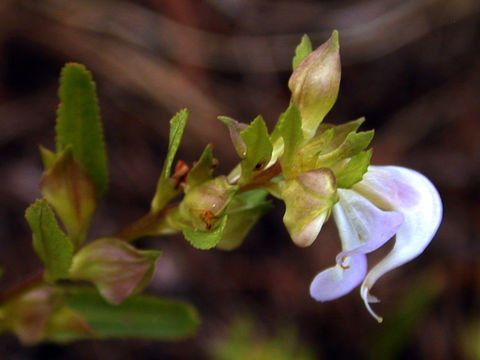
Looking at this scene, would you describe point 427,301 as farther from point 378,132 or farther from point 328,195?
point 328,195

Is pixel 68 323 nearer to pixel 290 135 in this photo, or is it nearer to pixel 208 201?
pixel 208 201

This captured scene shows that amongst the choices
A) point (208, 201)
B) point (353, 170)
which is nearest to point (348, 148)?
point (353, 170)

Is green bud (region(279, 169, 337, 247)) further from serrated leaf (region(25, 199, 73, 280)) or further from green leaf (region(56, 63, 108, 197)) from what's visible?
green leaf (region(56, 63, 108, 197))

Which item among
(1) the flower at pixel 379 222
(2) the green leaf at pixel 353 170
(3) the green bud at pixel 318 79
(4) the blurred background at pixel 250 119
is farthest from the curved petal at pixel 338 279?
(4) the blurred background at pixel 250 119

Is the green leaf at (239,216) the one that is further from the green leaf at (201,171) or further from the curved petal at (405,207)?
the curved petal at (405,207)

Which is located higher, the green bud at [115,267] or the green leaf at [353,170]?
the green leaf at [353,170]

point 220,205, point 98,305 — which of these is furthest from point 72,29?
point 220,205
